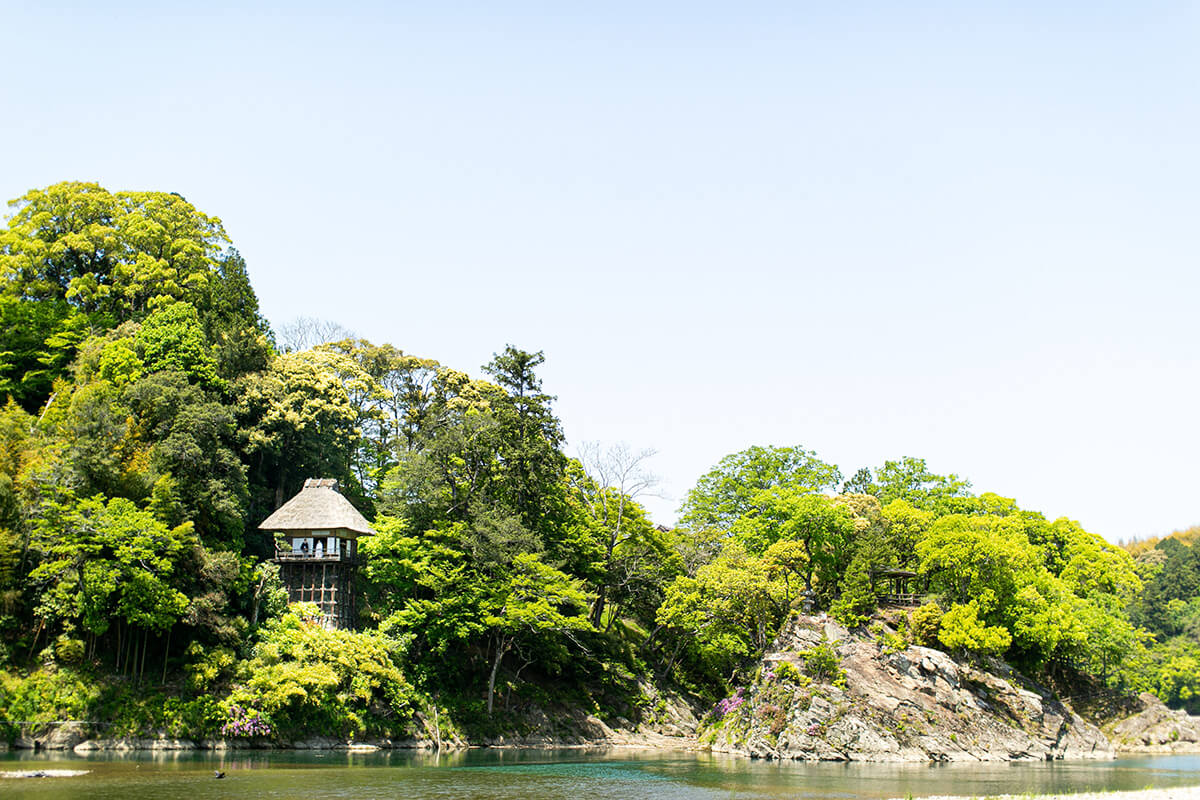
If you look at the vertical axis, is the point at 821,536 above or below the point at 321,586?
above

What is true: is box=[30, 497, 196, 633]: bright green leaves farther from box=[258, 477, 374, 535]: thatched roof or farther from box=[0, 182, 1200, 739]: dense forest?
box=[258, 477, 374, 535]: thatched roof

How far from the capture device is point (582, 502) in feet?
174

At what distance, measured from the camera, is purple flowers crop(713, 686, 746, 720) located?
44.0m

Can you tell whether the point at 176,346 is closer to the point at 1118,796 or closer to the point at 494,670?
the point at 494,670

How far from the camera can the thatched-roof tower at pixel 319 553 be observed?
43.6 metres

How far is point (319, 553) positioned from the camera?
44031mm

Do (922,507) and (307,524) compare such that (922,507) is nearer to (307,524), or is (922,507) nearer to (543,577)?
(543,577)

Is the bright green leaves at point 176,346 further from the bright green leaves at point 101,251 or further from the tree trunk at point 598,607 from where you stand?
the tree trunk at point 598,607

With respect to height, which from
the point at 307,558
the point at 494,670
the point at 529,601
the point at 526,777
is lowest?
the point at 526,777

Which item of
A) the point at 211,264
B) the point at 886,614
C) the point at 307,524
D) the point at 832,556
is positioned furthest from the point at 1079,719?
the point at 211,264

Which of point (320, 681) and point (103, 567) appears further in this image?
point (320, 681)

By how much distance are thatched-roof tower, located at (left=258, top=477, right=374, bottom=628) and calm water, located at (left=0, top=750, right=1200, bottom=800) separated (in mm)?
9225

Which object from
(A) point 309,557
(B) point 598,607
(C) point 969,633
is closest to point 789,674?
(C) point 969,633

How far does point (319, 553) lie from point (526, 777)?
19.6m
